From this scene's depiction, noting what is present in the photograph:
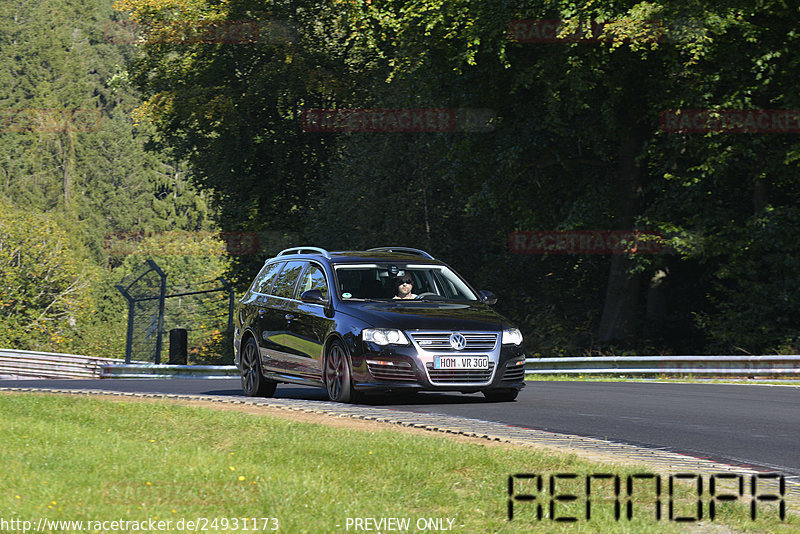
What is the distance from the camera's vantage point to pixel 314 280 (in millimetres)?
15570

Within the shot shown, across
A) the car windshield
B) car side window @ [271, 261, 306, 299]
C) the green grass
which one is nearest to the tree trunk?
the car windshield

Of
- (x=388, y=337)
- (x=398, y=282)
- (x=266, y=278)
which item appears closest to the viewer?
(x=388, y=337)

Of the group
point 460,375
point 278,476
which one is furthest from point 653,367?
point 278,476

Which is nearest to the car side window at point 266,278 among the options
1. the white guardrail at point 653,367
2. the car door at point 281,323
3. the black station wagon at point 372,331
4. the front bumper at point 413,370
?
the black station wagon at point 372,331

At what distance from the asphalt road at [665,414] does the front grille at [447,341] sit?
27.8 inches

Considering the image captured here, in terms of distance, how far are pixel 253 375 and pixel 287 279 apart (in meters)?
1.38

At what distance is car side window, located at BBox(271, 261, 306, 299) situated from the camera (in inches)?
632

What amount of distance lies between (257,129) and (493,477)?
124 ft

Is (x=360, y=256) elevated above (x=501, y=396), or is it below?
above

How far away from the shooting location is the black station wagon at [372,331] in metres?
13.9

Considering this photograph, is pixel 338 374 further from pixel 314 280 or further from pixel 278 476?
pixel 278 476

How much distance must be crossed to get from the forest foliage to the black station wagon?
448 inches

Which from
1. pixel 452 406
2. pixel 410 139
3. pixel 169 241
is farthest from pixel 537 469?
pixel 169 241

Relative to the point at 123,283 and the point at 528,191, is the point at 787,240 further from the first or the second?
the point at 123,283
